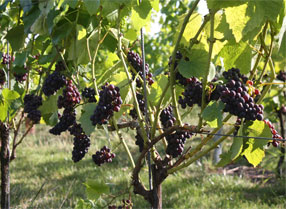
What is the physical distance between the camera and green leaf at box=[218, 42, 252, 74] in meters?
1.28

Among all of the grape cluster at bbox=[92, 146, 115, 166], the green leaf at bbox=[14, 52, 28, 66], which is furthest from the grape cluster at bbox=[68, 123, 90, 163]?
the green leaf at bbox=[14, 52, 28, 66]

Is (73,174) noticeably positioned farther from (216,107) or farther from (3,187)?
(216,107)

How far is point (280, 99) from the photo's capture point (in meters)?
3.98

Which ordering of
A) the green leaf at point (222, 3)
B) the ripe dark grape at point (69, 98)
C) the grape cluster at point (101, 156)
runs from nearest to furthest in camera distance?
the green leaf at point (222, 3) < the ripe dark grape at point (69, 98) < the grape cluster at point (101, 156)

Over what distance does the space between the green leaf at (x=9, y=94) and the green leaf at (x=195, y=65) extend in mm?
1012

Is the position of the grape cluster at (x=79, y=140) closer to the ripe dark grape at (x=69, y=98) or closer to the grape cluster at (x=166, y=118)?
the ripe dark grape at (x=69, y=98)

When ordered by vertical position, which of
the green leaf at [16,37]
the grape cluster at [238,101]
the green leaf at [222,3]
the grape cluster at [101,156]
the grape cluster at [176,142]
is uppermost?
the green leaf at [16,37]

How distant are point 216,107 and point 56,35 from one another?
80 centimetres

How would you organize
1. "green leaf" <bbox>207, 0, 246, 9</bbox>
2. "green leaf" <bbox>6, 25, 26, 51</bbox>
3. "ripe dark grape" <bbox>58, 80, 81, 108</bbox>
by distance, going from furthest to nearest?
1. "green leaf" <bbox>6, 25, 26, 51</bbox>
2. "ripe dark grape" <bbox>58, 80, 81, 108</bbox>
3. "green leaf" <bbox>207, 0, 246, 9</bbox>

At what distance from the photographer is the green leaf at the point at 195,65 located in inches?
45.2

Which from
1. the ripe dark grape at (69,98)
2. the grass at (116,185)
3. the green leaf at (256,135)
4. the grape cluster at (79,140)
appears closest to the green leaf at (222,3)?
the green leaf at (256,135)

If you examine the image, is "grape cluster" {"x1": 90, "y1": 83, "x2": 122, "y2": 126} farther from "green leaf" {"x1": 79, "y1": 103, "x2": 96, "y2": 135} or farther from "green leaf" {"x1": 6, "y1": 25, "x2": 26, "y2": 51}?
"green leaf" {"x1": 6, "y1": 25, "x2": 26, "y2": 51}

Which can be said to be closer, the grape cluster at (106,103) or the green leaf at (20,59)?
the grape cluster at (106,103)

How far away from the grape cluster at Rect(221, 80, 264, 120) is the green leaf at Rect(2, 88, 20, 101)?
3.82 feet
